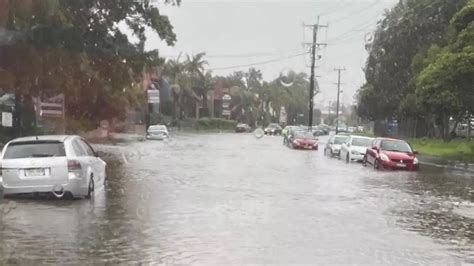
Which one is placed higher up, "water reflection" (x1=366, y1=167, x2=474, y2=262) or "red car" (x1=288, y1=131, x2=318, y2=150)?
"water reflection" (x1=366, y1=167, x2=474, y2=262)

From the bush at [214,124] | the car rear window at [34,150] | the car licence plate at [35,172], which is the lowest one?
the bush at [214,124]

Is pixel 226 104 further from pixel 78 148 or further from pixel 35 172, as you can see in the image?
pixel 35 172

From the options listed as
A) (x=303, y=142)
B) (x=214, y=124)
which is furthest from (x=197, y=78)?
(x=303, y=142)

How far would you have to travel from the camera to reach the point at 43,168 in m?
16.4

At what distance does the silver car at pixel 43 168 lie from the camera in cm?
1642

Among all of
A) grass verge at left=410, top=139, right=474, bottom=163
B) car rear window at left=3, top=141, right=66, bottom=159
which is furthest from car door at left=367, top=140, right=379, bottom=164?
Answer: car rear window at left=3, top=141, right=66, bottom=159

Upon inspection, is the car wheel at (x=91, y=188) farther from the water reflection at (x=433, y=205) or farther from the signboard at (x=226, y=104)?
the signboard at (x=226, y=104)

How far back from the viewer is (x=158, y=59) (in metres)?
33.8

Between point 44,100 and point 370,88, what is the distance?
34.3 metres

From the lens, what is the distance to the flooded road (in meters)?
10.5

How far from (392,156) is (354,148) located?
267 inches

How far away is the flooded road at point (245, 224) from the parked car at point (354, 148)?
570 inches

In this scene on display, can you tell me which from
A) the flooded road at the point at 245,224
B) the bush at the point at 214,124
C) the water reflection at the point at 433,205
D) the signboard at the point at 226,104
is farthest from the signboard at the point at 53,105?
the signboard at the point at 226,104

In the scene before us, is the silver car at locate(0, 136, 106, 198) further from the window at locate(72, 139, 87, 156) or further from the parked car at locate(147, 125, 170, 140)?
the parked car at locate(147, 125, 170, 140)
